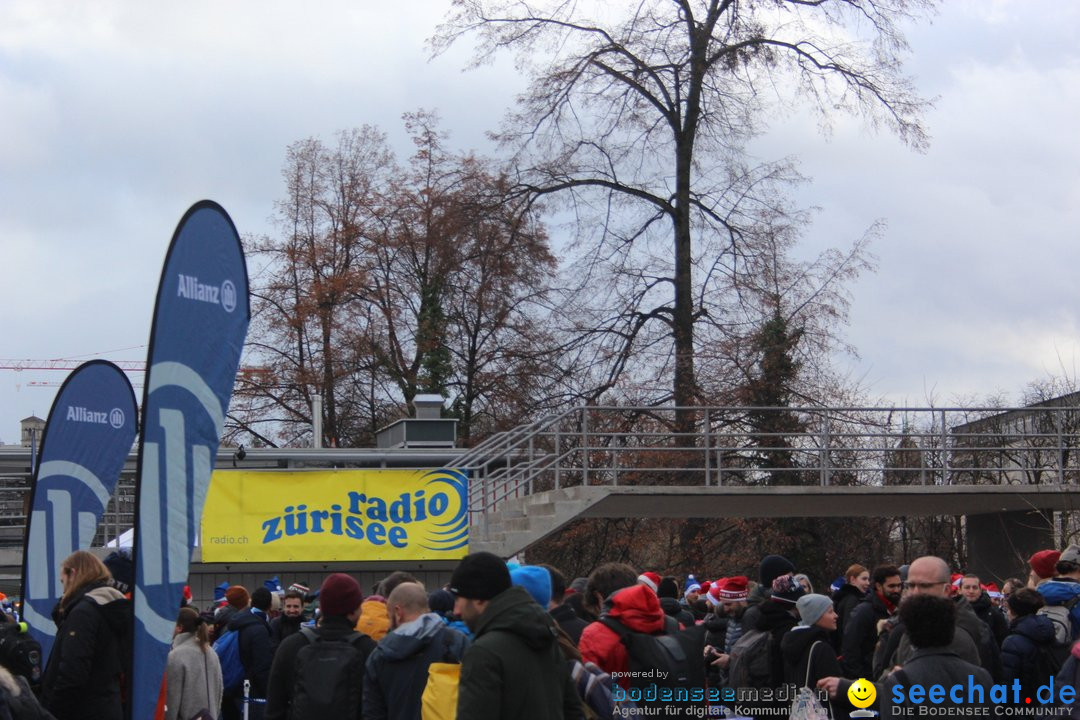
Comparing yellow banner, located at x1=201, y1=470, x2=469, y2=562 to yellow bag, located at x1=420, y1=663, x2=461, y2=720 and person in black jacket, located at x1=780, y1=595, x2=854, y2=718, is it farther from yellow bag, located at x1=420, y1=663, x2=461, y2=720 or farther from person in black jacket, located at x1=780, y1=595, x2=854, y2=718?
yellow bag, located at x1=420, y1=663, x2=461, y2=720

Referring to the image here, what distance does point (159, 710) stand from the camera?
752 cm

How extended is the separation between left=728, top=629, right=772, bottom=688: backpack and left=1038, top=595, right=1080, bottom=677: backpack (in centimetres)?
195

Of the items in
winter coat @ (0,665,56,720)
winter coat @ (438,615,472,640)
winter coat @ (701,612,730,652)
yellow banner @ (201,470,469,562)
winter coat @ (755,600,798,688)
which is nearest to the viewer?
Result: winter coat @ (0,665,56,720)

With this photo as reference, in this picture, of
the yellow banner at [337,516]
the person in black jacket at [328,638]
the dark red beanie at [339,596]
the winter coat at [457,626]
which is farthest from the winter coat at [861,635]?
the yellow banner at [337,516]

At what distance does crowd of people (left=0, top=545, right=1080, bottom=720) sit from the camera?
17.1ft

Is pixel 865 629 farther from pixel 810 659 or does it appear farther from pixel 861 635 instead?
pixel 810 659

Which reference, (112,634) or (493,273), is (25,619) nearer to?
(112,634)

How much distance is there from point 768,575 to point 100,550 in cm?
1446

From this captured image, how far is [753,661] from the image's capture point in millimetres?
7848

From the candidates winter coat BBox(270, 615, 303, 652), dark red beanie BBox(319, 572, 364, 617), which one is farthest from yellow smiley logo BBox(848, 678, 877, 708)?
winter coat BBox(270, 615, 303, 652)

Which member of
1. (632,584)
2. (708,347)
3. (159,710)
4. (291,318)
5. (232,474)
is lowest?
(159,710)

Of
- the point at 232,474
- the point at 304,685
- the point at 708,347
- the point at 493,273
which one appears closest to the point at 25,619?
the point at 304,685

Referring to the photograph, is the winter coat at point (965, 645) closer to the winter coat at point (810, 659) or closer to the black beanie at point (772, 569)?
the winter coat at point (810, 659)

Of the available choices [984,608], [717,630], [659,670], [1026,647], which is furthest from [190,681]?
[984,608]
